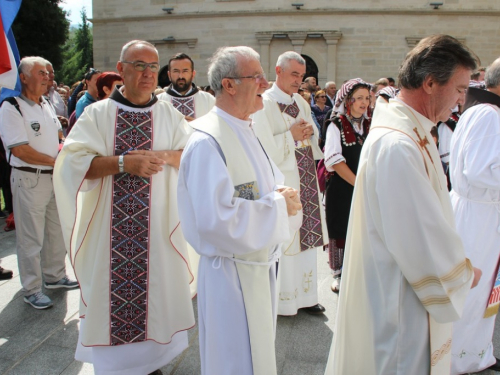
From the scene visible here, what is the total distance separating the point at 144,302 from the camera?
2848 mm

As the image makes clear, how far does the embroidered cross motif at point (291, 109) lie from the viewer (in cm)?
382

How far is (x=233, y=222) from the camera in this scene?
6.03 feet

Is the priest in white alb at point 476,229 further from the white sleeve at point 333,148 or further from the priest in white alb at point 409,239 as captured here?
the white sleeve at point 333,148

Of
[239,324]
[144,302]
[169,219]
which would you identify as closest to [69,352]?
[144,302]

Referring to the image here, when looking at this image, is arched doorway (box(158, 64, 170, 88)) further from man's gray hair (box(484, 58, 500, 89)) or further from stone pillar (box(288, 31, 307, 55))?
man's gray hair (box(484, 58, 500, 89))

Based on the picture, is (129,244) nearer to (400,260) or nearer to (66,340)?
(66,340)

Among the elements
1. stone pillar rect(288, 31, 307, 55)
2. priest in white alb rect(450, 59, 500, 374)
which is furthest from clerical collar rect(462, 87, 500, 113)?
stone pillar rect(288, 31, 307, 55)

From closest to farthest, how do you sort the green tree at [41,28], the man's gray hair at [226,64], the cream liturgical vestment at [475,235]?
the man's gray hair at [226,64] → the cream liturgical vestment at [475,235] → the green tree at [41,28]

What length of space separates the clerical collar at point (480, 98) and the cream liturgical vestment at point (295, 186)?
1.36m

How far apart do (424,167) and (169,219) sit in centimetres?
165

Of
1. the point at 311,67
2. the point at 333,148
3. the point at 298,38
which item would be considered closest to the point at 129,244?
the point at 333,148

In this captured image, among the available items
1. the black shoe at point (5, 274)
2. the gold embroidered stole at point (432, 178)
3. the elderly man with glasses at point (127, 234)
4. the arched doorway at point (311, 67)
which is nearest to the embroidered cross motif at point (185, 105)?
the elderly man with glasses at point (127, 234)

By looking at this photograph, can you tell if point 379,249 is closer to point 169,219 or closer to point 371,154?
point 371,154

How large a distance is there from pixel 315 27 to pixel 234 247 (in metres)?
17.4
